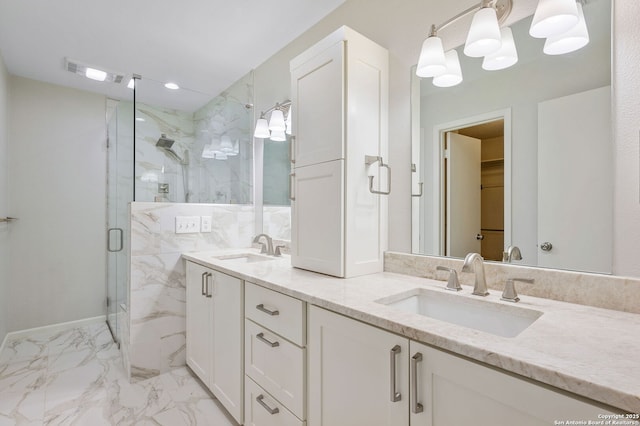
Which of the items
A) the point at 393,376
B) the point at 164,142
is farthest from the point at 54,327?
the point at 393,376

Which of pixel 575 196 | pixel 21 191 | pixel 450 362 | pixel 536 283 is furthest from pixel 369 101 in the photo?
pixel 21 191

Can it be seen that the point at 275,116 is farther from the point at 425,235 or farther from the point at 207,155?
the point at 425,235

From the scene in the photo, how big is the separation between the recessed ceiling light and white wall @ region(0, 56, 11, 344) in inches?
21.9

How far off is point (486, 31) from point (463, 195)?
2.13 feet

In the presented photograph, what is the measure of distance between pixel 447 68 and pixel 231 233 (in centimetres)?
189

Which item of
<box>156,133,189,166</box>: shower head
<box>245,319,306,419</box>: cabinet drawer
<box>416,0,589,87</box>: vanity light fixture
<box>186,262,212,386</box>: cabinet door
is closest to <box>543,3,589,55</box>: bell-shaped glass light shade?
<box>416,0,589,87</box>: vanity light fixture

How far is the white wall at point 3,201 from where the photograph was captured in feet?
7.97

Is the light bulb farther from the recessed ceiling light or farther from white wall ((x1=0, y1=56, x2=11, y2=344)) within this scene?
white wall ((x1=0, y1=56, x2=11, y2=344))

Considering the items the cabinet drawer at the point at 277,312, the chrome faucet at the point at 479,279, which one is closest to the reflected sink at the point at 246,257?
the cabinet drawer at the point at 277,312

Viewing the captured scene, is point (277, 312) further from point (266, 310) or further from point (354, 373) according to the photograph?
point (354, 373)

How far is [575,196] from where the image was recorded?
1063 millimetres

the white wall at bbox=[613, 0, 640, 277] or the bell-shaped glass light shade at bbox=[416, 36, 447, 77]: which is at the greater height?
the bell-shaped glass light shade at bbox=[416, 36, 447, 77]

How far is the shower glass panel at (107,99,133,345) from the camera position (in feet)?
7.75

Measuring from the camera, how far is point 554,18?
3.30 ft
